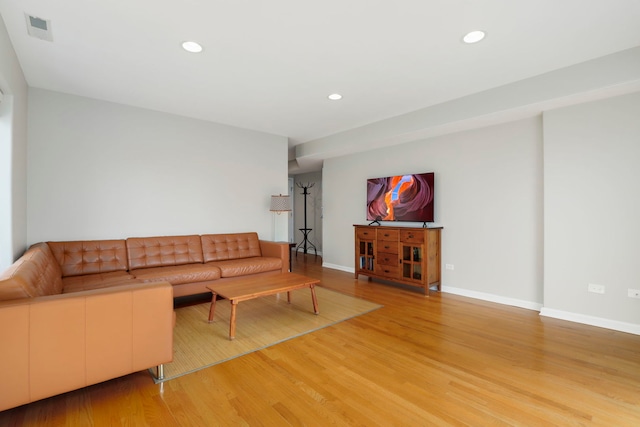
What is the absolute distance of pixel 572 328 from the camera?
9.73 ft

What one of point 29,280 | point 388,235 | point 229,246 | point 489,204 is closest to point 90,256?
point 229,246

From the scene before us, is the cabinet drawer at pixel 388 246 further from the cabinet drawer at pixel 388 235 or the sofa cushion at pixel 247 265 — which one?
the sofa cushion at pixel 247 265

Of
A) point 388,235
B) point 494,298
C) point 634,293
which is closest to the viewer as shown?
point 634,293

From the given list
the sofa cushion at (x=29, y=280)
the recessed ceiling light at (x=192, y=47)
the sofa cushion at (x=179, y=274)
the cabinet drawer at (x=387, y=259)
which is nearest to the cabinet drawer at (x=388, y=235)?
the cabinet drawer at (x=387, y=259)

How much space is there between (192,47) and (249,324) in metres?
2.61

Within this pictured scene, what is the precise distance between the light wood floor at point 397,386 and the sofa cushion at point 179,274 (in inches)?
54.6

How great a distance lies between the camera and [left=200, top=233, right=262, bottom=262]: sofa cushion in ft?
14.1

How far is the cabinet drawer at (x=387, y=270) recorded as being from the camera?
4.52m

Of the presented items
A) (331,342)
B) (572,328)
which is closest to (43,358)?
(331,342)

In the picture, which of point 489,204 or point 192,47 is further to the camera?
point 489,204

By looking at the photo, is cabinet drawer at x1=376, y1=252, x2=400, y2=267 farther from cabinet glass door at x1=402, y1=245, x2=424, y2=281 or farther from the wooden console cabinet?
cabinet glass door at x1=402, y1=245, x2=424, y2=281

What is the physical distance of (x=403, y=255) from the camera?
445cm

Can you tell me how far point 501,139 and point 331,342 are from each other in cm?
325

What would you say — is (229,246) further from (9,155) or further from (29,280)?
(29,280)
